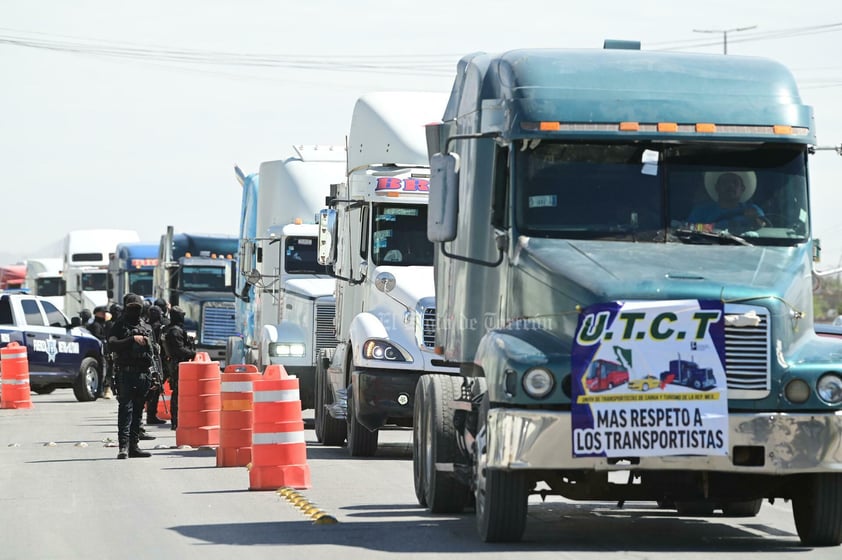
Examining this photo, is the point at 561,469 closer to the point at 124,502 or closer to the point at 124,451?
the point at 124,502

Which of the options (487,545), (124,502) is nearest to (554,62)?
(487,545)

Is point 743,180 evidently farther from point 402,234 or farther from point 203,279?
point 203,279

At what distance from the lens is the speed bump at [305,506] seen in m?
12.6

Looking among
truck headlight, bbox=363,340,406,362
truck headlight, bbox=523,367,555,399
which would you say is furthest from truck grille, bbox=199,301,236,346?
truck headlight, bbox=523,367,555,399

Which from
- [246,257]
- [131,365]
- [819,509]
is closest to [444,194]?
[819,509]

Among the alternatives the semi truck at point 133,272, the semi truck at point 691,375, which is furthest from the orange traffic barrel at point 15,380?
the semi truck at point 691,375

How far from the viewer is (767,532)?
1243 centimetres

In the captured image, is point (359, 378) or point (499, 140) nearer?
point (499, 140)

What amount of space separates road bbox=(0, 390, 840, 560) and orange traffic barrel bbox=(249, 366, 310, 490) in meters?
0.16

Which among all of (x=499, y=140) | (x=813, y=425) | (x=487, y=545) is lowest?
(x=487, y=545)

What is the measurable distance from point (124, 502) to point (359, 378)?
432 cm

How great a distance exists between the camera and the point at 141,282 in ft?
155

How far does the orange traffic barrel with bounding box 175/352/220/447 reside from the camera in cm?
2027

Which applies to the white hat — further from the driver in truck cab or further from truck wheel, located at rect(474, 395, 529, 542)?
truck wheel, located at rect(474, 395, 529, 542)
